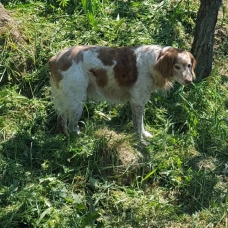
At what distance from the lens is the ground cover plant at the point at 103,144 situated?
5184 mm

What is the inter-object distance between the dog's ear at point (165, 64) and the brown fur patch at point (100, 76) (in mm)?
611

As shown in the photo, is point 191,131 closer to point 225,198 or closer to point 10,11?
point 225,198

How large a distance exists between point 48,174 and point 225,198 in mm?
1944

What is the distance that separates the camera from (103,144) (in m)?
5.71

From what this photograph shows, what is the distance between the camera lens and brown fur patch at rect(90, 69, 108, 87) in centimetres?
601

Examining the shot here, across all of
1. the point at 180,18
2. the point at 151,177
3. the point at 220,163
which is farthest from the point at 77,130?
the point at 180,18

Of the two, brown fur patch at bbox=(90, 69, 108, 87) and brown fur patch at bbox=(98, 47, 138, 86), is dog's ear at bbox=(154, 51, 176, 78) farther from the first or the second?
brown fur patch at bbox=(90, 69, 108, 87)

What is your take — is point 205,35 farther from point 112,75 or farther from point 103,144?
point 103,144

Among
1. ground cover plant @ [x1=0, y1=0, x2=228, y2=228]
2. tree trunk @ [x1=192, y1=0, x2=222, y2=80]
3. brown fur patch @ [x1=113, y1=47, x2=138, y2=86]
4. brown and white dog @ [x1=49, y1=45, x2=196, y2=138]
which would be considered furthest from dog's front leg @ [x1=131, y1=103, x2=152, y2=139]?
tree trunk @ [x1=192, y1=0, x2=222, y2=80]

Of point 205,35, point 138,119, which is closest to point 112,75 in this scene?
point 138,119

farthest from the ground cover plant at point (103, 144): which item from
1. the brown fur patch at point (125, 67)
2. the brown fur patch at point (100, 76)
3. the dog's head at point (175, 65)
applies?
the dog's head at point (175, 65)

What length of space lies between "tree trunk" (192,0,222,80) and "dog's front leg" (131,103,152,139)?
1.46 metres

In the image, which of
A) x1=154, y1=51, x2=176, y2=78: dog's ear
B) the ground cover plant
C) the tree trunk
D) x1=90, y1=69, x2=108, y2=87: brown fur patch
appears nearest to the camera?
the ground cover plant

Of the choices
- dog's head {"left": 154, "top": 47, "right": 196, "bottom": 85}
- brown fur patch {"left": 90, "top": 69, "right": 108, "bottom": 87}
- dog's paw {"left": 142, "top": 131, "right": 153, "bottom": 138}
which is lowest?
dog's paw {"left": 142, "top": 131, "right": 153, "bottom": 138}
